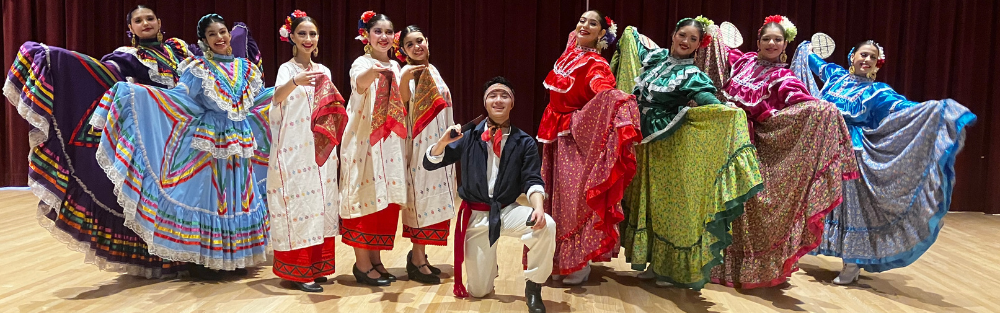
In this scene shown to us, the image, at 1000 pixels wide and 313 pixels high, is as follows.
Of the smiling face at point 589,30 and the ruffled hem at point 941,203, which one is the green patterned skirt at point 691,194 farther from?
the ruffled hem at point 941,203

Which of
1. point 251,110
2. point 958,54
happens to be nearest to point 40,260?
point 251,110

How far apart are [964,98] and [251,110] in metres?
6.06

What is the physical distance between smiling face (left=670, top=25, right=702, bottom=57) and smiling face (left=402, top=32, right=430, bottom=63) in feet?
4.05

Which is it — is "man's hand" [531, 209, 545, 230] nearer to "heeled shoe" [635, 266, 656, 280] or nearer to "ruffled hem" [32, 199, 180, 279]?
"heeled shoe" [635, 266, 656, 280]

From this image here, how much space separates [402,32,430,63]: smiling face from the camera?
3.23 m

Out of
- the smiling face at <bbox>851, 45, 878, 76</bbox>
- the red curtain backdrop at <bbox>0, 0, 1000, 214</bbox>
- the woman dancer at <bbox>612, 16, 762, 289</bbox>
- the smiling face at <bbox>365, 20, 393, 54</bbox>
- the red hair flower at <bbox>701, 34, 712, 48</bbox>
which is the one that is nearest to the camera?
the woman dancer at <bbox>612, 16, 762, 289</bbox>

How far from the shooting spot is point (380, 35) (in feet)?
10.5

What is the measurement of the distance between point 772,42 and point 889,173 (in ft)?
2.98

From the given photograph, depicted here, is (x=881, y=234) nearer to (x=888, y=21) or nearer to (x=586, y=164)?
(x=586, y=164)

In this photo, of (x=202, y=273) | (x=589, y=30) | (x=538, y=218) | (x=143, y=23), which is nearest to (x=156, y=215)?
(x=202, y=273)

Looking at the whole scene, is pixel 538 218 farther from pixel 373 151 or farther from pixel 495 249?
pixel 373 151

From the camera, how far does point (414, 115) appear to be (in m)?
3.16

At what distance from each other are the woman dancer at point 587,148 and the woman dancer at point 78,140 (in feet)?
6.43

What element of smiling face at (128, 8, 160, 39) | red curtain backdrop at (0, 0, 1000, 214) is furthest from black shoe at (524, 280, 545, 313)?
red curtain backdrop at (0, 0, 1000, 214)
